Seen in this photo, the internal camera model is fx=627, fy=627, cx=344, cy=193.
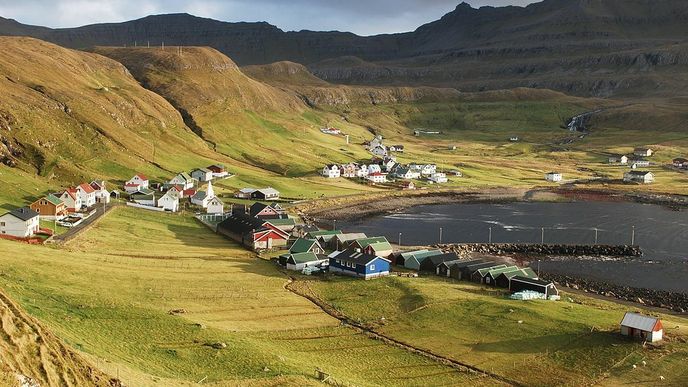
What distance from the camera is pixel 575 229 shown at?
109 m

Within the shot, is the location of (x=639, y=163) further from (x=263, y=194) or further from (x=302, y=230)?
(x=302, y=230)

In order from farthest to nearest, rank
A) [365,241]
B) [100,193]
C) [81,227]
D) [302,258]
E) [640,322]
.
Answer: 1. [100,193]
2. [365,241]
3. [81,227]
4. [302,258]
5. [640,322]

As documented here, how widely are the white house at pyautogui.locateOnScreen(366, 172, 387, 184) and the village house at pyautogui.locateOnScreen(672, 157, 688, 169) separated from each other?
93.6m

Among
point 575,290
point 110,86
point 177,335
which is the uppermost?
point 110,86

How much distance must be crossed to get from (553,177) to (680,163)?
52.6 metres

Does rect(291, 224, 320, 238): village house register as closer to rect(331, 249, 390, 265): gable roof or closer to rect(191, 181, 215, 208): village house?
rect(331, 249, 390, 265): gable roof

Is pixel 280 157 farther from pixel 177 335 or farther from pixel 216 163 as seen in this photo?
pixel 177 335

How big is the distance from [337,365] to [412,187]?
110325mm

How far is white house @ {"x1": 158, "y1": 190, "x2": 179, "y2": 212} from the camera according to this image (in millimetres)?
101750

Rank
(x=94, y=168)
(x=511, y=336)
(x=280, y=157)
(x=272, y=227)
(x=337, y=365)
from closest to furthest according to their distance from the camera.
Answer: (x=337, y=365) < (x=511, y=336) < (x=272, y=227) < (x=94, y=168) < (x=280, y=157)

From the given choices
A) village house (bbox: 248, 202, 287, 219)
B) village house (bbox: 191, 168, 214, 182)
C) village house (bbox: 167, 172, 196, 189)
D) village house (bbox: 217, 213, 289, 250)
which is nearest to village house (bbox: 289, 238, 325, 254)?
village house (bbox: 217, 213, 289, 250)

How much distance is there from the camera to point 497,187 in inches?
5965

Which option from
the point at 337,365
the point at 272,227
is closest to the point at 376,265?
the point at 272,227

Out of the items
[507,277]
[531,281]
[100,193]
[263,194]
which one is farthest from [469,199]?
[100,193]
